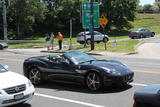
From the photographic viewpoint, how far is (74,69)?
1084 centimetres

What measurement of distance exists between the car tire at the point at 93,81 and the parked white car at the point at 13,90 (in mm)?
2562

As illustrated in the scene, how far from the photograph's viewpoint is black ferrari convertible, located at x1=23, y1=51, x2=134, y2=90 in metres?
10.1

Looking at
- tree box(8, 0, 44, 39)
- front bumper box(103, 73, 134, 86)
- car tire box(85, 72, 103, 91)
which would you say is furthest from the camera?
tree box(8, 0, 44, 39)

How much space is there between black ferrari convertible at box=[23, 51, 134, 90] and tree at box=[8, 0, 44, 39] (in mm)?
42973

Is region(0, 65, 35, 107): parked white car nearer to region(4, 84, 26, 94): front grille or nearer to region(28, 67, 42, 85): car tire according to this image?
region(4, 84, 26, 94): front grille

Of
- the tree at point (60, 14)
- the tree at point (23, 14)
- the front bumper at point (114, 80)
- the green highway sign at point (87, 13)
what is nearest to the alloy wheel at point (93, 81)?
the front bumper at point (114, 80)

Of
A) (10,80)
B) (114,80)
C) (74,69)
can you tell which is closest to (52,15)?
(74,69)

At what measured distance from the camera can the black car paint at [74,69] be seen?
10.2m

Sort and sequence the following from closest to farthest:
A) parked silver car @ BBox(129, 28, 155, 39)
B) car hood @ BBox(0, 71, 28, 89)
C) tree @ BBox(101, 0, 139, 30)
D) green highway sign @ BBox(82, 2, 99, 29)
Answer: car hood @ BBox(0, 71, 28, 89), green highway sign @ BBox(82, 2, 99, 29), parked silver car @ BBox(129, 28, 155, 39), tree @ BBox(101, 0, 139, 30)

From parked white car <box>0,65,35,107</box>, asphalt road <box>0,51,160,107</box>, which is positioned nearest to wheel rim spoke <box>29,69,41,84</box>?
asphalt road <box>0,51,160,107</box>

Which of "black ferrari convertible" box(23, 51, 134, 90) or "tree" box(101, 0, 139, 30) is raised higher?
"tree" box(101, 0, 139, 30)

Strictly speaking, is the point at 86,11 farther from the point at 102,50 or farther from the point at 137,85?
the point at 137,85

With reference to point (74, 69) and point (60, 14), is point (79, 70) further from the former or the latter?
point (60, 14)

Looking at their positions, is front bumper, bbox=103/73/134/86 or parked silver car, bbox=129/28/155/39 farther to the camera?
parked silver car, bbox=129/28/155/39
